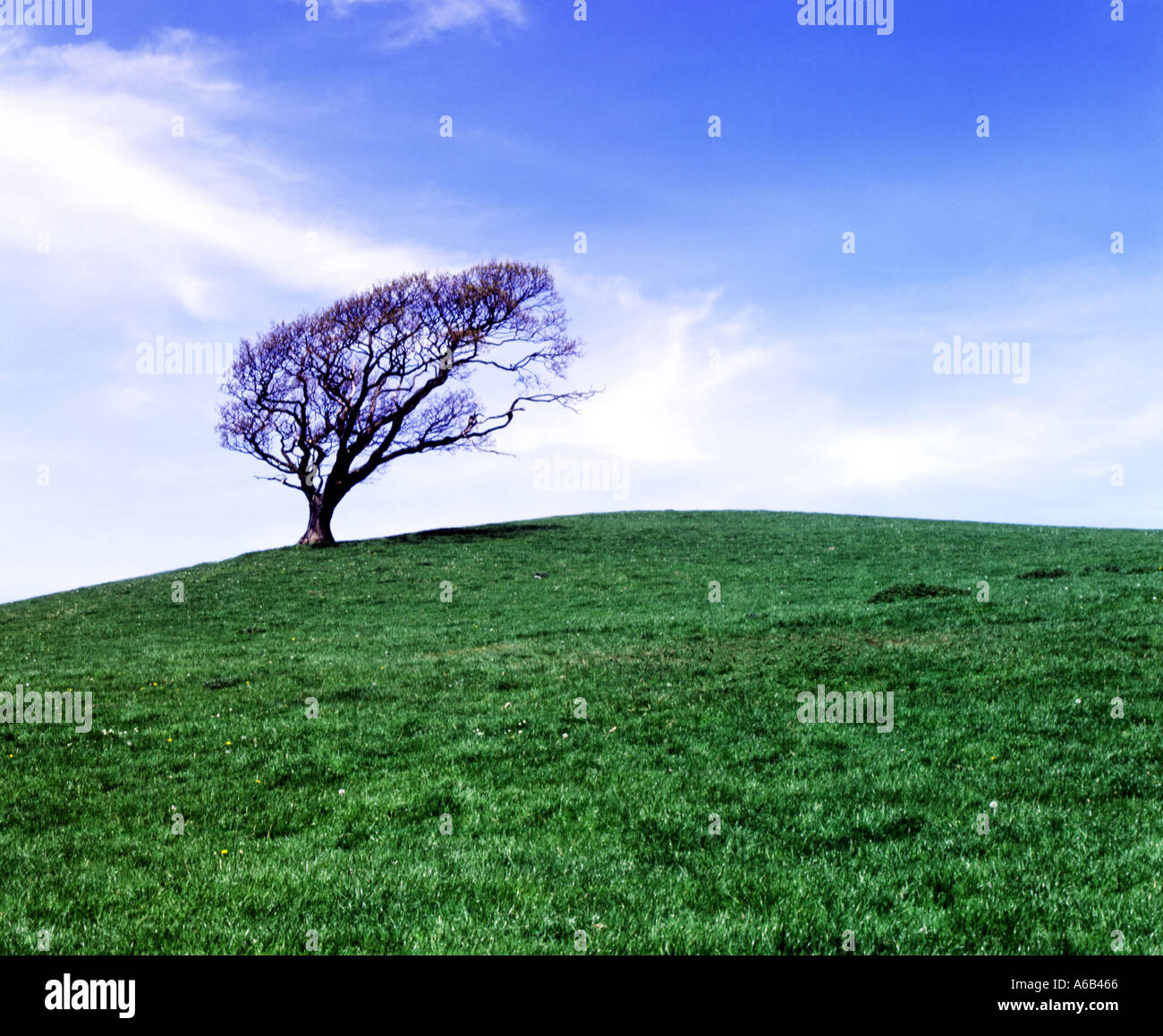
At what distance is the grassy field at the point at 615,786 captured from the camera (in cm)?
758

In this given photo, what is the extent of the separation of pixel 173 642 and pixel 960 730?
24.0 metres

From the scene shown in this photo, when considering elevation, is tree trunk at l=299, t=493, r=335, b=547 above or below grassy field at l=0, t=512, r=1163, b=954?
above

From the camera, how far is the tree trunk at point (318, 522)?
4906 cm

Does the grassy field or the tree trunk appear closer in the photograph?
the grassy field

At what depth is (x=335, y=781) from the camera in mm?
12047

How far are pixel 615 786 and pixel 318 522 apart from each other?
137ft

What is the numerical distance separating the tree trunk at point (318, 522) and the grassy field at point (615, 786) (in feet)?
76.3

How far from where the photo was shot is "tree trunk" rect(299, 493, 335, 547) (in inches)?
1932

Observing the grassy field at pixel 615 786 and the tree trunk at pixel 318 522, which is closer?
the grassy field at pixel 615 786

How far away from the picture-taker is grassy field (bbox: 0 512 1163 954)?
7.58m

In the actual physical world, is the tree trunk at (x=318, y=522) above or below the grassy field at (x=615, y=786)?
above

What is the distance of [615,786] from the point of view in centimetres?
1125

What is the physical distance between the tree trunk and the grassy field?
23259 millimetres
